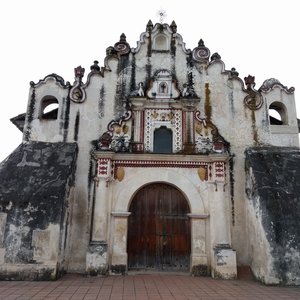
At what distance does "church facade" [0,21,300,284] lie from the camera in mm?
9055

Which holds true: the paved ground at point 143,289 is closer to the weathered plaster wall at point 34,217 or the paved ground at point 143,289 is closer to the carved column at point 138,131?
the weathered plaster wall at point 34,217

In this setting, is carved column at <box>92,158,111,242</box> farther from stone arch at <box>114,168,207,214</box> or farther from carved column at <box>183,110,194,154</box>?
carved column at <box>183,110,194,154</box>

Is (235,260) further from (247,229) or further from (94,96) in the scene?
(94,96)

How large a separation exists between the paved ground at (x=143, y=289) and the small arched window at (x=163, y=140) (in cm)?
380

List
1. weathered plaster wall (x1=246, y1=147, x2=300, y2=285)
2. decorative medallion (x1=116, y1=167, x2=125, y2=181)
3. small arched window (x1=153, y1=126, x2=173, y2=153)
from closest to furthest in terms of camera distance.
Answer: weathered plaster wall (x1=246, y1=147, x2=300, y2=285)
decorative medallion (x1=116, y1=167, x2=125, y2=181)
small arched window (x1=153, y1=126, x2=173, y2=153)

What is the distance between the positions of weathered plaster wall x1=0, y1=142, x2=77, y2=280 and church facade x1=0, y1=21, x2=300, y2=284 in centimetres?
3

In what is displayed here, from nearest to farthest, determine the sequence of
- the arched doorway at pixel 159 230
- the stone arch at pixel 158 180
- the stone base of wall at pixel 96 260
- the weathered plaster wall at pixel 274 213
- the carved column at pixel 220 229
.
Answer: the weathered plaster wall at pixel 274 213, the stone base of wall at pixel 96 260, the carved column at pixel 220 229, the arched doorway at pixel 159 230, the stone arch at pixel 158 180

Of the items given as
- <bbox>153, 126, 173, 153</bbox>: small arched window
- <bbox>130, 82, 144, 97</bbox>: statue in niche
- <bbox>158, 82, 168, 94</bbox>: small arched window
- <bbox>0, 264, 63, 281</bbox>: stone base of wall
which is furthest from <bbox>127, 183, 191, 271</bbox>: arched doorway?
<bbox>158, 82, 168, 94</bbox>: small arched window

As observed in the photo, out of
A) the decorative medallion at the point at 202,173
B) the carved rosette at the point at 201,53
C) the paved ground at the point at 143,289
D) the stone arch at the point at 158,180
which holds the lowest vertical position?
the paved ground at the point at 143,289

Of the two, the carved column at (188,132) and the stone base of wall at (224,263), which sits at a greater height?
the carved column at (188,132)

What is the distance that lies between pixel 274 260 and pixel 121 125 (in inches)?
231

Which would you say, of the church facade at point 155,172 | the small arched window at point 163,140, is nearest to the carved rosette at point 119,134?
the church facade at point 155,172

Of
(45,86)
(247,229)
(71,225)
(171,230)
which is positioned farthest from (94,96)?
(247,229)

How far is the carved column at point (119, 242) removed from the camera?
9578 mm
